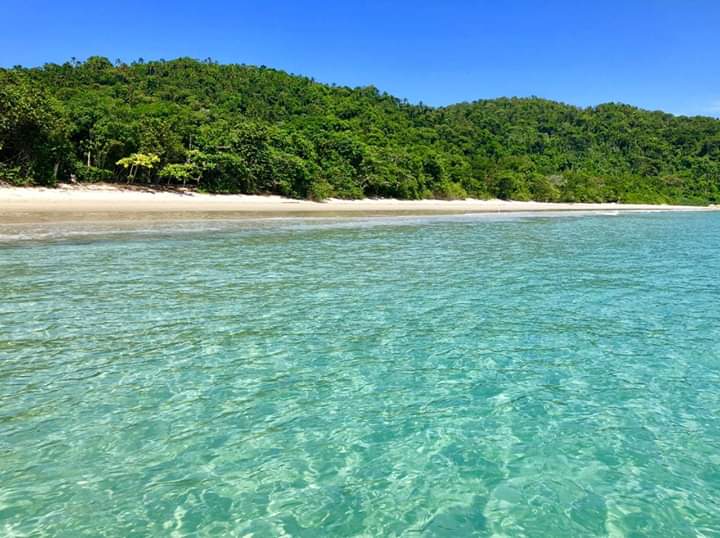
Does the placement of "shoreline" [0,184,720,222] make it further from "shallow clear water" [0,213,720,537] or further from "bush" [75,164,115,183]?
"shallow clear water" [0,213,720,537]

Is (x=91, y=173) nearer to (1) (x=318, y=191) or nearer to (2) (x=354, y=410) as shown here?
(1) (x=318, y=191)

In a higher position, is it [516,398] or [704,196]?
[704,196]

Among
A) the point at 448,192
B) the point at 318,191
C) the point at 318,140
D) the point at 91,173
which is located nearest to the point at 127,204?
the point at 91,173

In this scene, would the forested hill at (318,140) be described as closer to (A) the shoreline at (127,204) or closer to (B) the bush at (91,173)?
(B) the bush at (91,173)

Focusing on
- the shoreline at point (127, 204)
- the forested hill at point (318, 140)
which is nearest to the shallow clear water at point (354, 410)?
the shoreline at point (127, 204)

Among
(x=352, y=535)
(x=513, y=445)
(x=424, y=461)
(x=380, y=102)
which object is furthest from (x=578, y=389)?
(x=380, y=102)

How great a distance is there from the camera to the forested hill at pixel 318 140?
36.8 metres

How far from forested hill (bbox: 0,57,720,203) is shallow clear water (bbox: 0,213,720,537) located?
2934 centimetres

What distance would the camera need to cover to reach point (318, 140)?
5862cm

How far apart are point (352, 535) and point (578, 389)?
125 inches

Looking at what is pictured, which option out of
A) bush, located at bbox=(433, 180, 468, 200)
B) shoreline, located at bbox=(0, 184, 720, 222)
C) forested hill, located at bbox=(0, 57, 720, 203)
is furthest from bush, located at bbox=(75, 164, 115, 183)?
bush, located at bbox=(433, 180, 468, 200)

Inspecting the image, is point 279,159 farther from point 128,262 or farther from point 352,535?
point 352,535

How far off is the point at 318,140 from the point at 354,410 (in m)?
56.2

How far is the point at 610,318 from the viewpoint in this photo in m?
8.32
